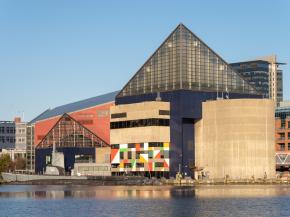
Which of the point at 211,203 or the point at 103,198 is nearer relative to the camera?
the point at 211,203

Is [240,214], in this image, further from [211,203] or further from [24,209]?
[24,209]

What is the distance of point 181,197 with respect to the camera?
152750 mm

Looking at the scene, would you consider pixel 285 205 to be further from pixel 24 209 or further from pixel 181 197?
pixel 24 209

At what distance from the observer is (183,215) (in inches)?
4414

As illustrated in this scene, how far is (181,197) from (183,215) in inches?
1603

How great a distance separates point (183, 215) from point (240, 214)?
810cm

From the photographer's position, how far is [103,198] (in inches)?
6029

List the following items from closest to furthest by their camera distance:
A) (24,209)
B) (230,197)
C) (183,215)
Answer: (183,215), (24,209), (230,197)

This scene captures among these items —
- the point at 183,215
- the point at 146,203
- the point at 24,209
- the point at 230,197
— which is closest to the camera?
the point at 183,215

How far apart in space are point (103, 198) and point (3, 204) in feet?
69.8

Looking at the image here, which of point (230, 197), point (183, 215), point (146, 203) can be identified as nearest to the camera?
point (183, 215)

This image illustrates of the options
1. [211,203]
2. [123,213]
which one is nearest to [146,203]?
[211,203]

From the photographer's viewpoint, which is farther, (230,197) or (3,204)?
(230,197)

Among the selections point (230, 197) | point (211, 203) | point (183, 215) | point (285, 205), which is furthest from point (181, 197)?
point (183, 215)
